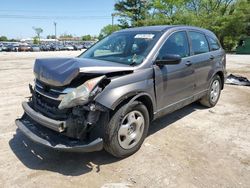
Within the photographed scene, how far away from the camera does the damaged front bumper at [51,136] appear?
313cm

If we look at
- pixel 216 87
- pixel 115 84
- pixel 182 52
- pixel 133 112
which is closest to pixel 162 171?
pixel 133 112

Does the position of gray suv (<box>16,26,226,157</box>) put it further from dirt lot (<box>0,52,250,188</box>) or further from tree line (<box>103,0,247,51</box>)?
tree line (<box>103,0,247,51</box>)

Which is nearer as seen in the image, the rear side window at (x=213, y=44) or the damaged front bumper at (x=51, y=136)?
the damaged front bumper at (x=51, y=136)

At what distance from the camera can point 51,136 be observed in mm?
3404

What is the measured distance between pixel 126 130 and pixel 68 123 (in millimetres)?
848

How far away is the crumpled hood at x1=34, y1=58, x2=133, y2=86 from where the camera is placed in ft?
10.6

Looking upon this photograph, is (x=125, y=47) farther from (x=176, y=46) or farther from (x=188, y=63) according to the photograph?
(x=188, y=63)

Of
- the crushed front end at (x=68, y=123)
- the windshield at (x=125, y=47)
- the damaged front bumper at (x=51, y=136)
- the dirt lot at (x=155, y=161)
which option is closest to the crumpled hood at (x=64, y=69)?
the crushed front end at (x=68, y=123)

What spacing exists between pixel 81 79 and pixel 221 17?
38151mm

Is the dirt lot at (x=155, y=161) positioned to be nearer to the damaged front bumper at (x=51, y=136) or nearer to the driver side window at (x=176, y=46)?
the damaged front bumper at (x=51, y=136)

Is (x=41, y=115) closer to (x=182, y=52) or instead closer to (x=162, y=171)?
(x=162, y=171)

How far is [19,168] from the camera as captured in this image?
11.3ft

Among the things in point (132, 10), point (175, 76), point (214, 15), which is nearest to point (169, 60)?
point (175, 76)

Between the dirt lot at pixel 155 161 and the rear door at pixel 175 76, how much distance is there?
2.11ft
